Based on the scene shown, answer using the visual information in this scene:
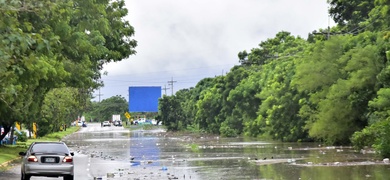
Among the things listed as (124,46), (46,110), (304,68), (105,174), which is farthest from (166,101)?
(105,174)

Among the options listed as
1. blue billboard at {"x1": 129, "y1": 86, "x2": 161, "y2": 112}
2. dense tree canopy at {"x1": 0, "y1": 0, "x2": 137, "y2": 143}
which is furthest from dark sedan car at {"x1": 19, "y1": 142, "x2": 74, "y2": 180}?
blue billboard at {"x1": 129, "y1": 86, "x2": 161, "y2": 112}

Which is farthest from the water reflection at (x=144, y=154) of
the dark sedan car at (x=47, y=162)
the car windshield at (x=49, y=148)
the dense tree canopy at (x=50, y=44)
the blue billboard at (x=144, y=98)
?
the blue billboard at (x=144, y=98)

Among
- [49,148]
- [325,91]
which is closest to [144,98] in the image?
[325,91]

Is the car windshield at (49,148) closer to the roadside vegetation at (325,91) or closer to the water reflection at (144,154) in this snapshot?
the water reflection at (144,154)

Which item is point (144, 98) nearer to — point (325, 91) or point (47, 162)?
point (325, 91)

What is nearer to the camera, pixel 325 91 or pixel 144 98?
pixel 325 91

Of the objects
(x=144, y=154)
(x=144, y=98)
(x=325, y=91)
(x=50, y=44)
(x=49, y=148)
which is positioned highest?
(x=144, y=98)

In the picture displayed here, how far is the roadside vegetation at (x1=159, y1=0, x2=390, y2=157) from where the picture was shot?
47.8m

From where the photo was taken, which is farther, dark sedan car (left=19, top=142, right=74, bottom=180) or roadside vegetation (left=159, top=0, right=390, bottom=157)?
roadside vegetation (left=159, top=0, right=390, bottom=157)

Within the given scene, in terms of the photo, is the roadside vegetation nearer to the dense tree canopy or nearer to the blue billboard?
the dense tree canopy

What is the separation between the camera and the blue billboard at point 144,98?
124 m

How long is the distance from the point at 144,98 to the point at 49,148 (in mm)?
99903

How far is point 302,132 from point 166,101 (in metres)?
53.8

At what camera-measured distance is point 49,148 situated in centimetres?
2566
